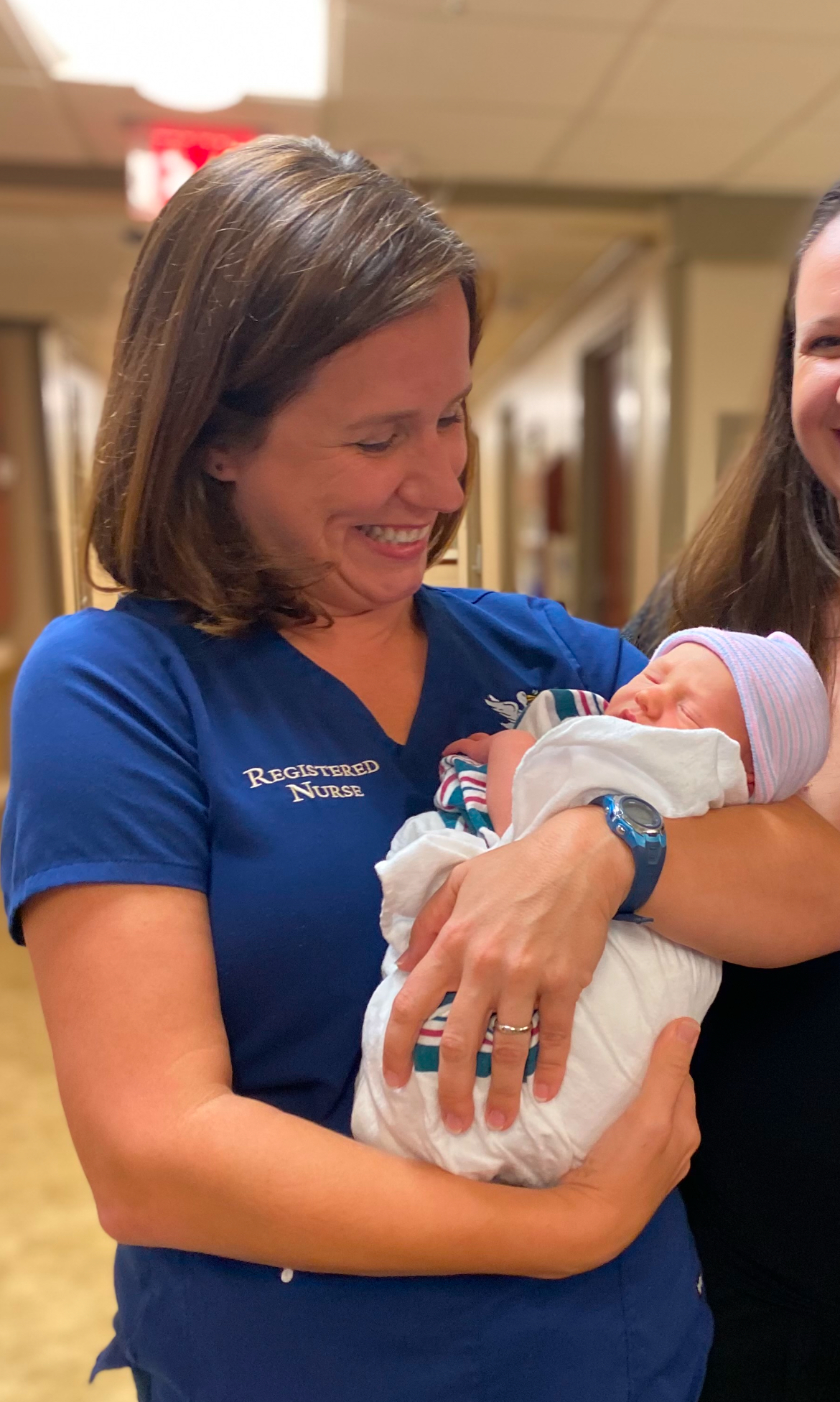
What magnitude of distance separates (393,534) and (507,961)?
43 centimetres

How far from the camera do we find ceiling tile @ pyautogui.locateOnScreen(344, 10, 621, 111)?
10.0ft

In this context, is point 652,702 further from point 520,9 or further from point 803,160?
point 803,160

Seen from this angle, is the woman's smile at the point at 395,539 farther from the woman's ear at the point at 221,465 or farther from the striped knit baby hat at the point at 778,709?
the striped knit baby hat at the point at 778,709

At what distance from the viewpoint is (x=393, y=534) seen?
40.1 inches

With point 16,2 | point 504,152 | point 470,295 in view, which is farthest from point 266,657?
point 504,152

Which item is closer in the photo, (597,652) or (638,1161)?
(638,1161)

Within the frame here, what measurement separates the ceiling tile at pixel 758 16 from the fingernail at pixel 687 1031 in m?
3.04

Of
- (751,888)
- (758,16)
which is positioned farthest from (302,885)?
(758,16)

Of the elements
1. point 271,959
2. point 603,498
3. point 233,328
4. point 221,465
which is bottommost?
point 271,959

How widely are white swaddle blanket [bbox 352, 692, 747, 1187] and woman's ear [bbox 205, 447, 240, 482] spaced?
14.7 inches

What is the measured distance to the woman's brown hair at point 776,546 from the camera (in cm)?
124

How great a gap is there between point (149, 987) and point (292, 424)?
50 cm

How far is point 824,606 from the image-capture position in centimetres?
125

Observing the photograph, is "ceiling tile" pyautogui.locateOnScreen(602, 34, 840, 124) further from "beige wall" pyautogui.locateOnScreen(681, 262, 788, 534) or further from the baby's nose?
the baby's nose
